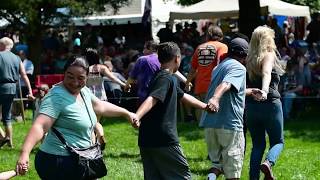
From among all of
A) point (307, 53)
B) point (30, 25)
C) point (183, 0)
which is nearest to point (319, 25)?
point (307, 53)

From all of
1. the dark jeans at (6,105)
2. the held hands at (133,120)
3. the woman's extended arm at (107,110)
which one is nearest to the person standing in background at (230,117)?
the held hands at (133,120)

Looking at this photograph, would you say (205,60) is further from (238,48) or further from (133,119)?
(133,119)

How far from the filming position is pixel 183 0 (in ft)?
105

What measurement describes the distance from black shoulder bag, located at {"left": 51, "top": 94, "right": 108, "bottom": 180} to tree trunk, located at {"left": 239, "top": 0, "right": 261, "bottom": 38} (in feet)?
41.4

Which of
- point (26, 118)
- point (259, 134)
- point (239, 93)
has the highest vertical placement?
point (239, 93)

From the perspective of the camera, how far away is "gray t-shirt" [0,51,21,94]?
1230 centimetres

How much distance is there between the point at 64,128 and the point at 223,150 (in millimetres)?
2421

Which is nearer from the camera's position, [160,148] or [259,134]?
[160,148]

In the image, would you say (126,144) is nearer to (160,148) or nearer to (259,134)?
(259,134)

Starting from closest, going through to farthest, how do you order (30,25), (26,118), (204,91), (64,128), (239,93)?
(64,128), (239,93), (204,91), (26,118), (30,25)

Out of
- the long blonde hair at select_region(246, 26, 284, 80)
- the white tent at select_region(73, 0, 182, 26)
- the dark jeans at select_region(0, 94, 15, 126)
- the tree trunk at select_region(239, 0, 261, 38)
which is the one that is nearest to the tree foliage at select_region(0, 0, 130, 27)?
the tree trunk at select_region(239, 0, 261, 38)

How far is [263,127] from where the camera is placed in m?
8.57

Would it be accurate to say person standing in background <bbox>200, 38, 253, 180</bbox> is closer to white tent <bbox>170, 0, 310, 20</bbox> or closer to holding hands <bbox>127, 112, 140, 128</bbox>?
holding hands <bbox>127, 112, 140, 128</bbox>

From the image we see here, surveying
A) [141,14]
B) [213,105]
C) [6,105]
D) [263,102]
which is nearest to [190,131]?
[6,105]
